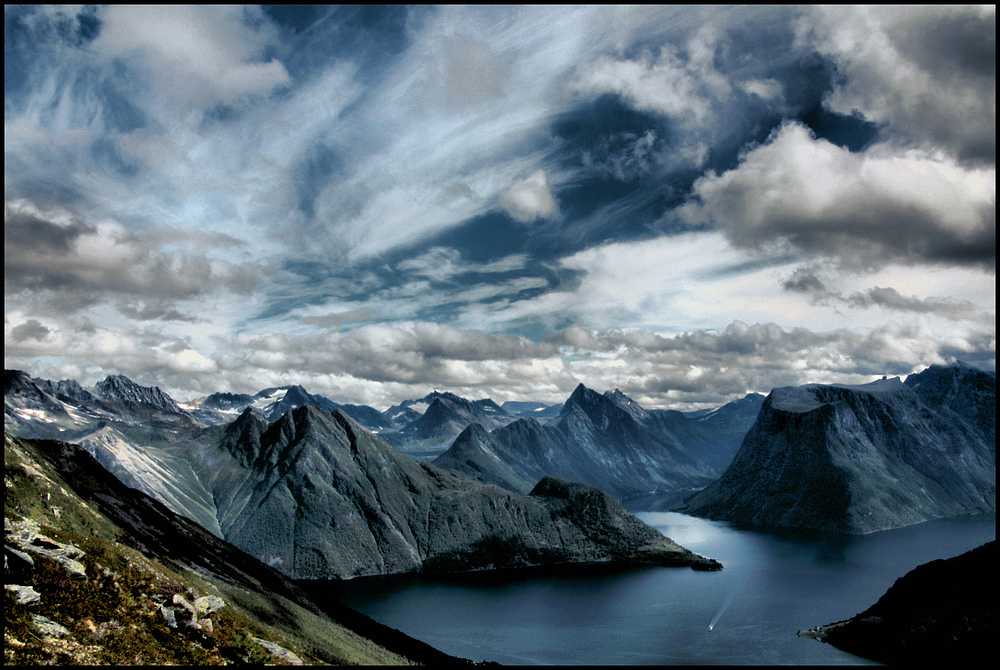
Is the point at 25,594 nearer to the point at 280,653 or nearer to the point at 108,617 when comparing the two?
the point at 108,617

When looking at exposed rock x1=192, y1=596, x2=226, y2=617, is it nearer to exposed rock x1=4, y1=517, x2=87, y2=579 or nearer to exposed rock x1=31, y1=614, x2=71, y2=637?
exposed rock x1=4, y1=517, x2=87, y2=579

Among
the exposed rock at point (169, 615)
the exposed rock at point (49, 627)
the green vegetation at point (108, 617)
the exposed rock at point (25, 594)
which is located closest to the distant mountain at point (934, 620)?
the green vegetation at point (108, 617)

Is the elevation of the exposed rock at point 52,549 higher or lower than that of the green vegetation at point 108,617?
higher

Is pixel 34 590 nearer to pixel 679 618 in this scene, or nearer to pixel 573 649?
pixel 573 649

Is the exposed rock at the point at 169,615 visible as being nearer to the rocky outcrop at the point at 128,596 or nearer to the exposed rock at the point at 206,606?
the rocky outcrop at the point at 128,596

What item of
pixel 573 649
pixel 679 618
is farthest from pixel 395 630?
pixel 679 618

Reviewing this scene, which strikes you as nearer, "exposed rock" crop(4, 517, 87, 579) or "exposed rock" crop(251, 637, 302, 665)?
"exposed rock" crop(4, 517, 87, 579)

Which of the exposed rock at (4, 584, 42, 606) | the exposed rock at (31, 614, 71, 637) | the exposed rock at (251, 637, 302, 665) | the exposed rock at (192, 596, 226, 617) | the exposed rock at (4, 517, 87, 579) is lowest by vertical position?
the exposed rock at (251, 637, 302, 665)

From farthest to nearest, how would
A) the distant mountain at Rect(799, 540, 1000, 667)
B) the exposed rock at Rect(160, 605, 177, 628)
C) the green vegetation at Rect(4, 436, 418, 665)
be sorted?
1. the distant mountain at Rect(799, 540, 1000, 667)
2. the exposed rock at Rect(160, 605, 177, 628)
3. the green vegetation at Rect(4, 436, 418, 665)

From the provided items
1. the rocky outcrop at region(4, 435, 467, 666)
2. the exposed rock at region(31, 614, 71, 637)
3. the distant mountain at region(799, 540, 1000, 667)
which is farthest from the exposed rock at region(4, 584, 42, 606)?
the distant mountain at region(799, 540, 1000, 667)
